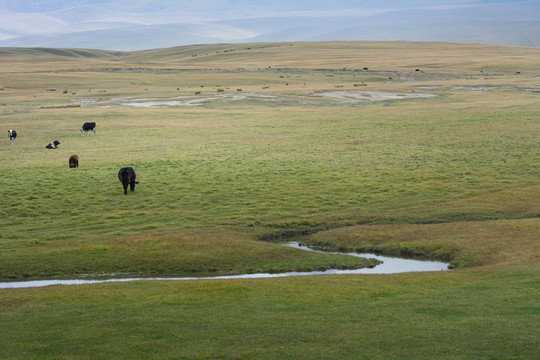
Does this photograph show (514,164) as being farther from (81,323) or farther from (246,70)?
(246,70)

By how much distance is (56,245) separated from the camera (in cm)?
2253

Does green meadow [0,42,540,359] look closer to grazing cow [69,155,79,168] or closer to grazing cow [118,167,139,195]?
grazing cow [118,167,139,195]

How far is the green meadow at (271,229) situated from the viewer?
40.3 ft

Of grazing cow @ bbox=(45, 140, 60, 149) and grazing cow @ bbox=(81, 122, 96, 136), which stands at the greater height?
grazing cow @ bbox=(81, 122, 96, 136)

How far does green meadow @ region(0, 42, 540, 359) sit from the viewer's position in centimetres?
→ 1227

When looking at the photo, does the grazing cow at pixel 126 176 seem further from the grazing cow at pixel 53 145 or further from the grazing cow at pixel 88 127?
the grazing cow at pixel 88 127

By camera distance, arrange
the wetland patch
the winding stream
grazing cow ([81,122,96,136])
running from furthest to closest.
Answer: the wetland patch
grazing cow ([81,122,96,136])
the winding stream

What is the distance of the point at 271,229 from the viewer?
985 inches

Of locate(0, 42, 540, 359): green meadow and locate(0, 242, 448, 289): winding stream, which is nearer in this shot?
locate(0, 42, 540, 359): green meadow

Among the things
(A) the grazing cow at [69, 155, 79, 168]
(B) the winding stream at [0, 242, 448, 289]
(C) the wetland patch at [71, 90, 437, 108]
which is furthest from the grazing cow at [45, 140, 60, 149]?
(B) the winding stream at [0, 242, 448, 289]

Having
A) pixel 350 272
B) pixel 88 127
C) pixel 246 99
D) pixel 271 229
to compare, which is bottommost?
pixel 350 272

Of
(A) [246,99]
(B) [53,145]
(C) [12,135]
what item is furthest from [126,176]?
(A) [246,99]

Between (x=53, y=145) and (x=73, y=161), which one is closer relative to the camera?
(x=73, y=161)

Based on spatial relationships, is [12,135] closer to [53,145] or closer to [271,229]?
[53,145]
